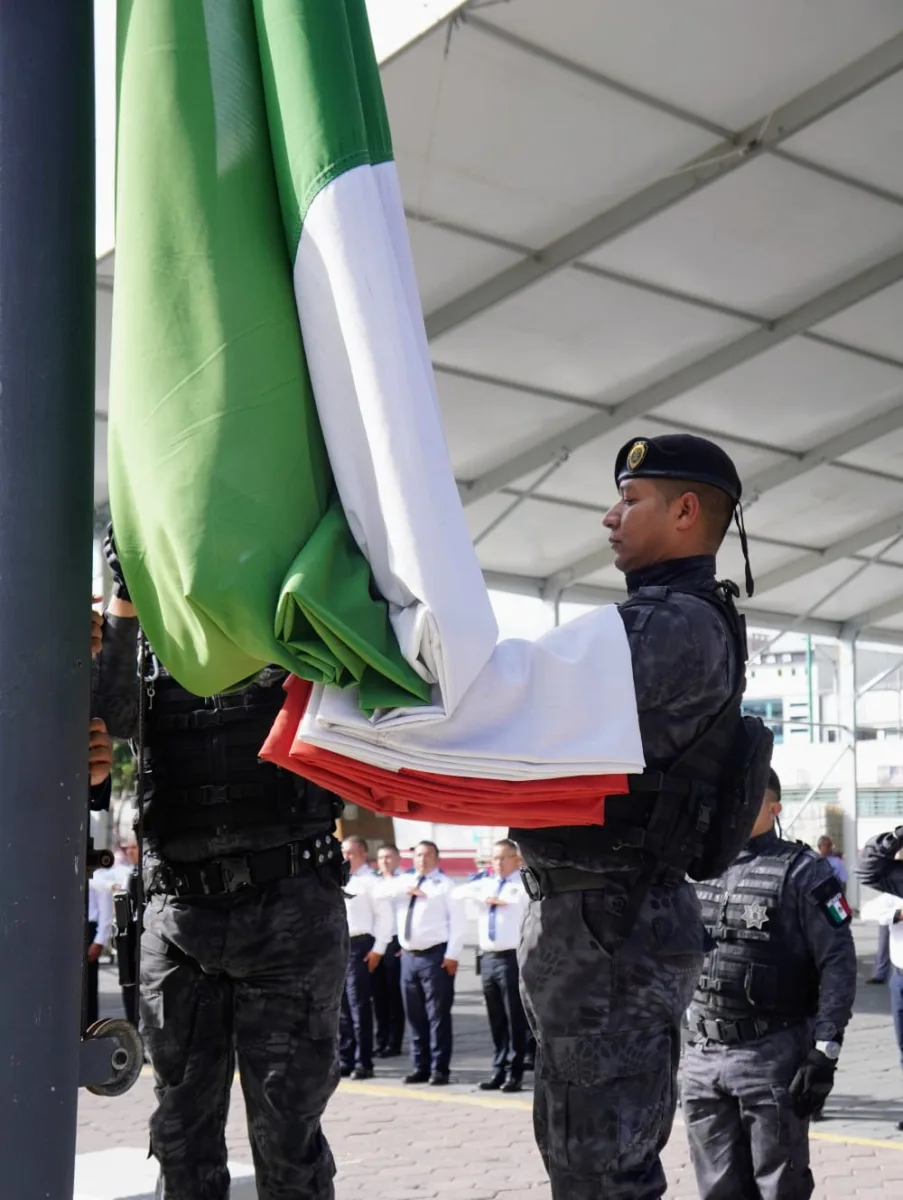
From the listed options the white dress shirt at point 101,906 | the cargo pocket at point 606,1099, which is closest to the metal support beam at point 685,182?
the white dress shirt at point 101,906

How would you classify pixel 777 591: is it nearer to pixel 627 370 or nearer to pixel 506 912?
pixel 627 370

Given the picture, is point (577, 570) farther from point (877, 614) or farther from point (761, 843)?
point (761, 843)

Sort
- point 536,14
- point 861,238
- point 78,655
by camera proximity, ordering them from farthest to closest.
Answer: point 861,238 < point 536,14 < point 78,655

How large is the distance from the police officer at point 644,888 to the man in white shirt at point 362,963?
878 centimetres

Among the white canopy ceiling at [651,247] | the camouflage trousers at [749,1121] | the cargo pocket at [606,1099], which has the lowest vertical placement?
the camouflage trousers at [749,1121]

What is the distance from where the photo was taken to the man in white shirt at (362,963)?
450 inches

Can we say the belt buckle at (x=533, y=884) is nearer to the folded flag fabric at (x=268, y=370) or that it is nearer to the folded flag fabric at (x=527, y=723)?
the folded flag fabric at (x=527, y=723)

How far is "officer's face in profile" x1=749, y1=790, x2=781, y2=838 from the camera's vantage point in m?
5.11

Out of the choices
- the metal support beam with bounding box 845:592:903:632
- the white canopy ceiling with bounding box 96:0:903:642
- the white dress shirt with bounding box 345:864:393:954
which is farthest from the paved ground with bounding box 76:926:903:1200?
the metal support beam with bounding box 845:592:903:632

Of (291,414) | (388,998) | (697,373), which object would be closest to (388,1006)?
(388,998)

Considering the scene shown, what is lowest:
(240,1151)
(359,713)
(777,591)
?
(240,1151)

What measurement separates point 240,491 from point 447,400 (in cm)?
1280

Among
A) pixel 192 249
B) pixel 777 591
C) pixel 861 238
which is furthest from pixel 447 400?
pixel 192 249

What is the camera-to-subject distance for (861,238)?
12.7 meters
